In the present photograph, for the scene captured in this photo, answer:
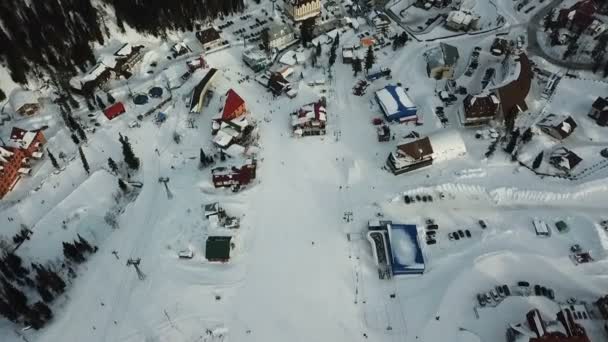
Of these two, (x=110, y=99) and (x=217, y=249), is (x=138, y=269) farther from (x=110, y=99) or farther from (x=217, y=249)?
(x=110, y=99)

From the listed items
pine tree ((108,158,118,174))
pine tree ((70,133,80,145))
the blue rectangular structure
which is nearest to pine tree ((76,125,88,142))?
pine tree ((70,133,80,145))

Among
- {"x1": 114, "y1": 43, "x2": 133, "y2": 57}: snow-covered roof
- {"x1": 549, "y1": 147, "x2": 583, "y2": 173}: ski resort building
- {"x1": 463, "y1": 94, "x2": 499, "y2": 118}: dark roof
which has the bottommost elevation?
{"x1": 549, "y1": 147, "x2": 583, "y2": 173}: ski resort building

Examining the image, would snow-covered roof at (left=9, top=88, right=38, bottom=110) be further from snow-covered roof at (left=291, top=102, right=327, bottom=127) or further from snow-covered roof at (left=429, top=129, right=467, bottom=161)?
snow-covered roof at (left=429, top=129, right=467, bottom=161)

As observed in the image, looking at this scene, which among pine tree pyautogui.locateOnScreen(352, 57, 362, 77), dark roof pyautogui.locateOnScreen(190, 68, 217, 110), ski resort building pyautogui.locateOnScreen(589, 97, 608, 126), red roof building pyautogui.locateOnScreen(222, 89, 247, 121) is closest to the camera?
red roof building pyautogui.locateOnScreen(222, 89, 247, 121)

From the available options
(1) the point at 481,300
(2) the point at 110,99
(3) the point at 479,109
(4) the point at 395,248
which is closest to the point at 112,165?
(2) the point at 110,99

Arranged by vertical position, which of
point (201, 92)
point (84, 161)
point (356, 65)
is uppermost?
point (201, 92)

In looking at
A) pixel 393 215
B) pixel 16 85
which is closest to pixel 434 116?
pixel 393 215
